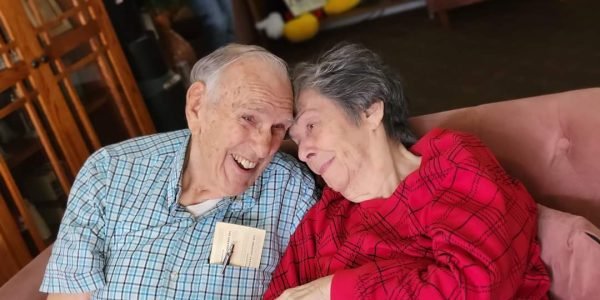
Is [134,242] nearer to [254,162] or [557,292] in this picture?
[254,162]

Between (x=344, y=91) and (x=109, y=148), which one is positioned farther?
(x=109, y=148)

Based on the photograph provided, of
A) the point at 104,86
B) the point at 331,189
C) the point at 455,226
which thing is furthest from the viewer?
the point at 104,86

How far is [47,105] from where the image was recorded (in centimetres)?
239

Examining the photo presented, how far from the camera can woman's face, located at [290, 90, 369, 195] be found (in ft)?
4.43

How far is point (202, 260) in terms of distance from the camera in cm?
141

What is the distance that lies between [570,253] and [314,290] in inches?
21.0

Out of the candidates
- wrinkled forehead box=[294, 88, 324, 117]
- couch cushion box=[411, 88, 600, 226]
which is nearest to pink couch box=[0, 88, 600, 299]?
couch cushion box=[411, 88, 600, 226]

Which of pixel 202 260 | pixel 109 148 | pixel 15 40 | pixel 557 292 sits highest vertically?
pixel 15 40

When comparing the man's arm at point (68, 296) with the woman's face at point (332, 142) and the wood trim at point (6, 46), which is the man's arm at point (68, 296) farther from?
the wood trim at point (6, 46)

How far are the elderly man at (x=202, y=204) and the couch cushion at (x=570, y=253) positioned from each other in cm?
58

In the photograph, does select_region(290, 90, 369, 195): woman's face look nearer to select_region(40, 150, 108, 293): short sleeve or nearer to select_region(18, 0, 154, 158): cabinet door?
select_region(40, 150, 108, 293): short sleeve

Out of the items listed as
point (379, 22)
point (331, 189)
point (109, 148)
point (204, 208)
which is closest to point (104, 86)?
point (109, 148)

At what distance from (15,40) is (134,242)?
1.27 m

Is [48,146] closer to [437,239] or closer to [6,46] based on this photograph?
[6,46]
